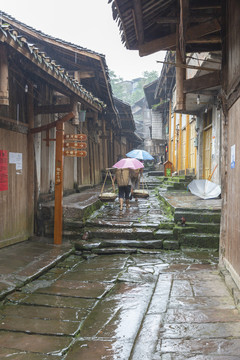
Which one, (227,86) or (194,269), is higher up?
(227,86)

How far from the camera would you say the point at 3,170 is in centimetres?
769

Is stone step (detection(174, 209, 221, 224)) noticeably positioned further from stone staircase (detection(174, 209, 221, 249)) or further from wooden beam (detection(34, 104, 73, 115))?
wooden beam (detection(34, 104, 73, 115))

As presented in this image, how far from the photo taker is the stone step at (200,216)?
29.5 ft

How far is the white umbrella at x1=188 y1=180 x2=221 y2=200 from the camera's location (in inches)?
468

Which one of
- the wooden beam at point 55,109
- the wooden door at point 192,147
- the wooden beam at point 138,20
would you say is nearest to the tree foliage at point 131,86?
Answer: the wooden door at point 192,147

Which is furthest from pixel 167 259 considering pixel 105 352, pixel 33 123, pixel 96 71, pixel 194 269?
pixel 96 71

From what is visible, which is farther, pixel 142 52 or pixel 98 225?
pixel 98 225

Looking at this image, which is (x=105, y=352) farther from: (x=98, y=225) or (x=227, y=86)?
(x=98, y=225)

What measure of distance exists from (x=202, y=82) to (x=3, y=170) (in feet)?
15.7

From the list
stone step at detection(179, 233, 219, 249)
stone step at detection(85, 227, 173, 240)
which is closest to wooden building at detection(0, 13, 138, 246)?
stone step at detection(85, 227, 173, 240)

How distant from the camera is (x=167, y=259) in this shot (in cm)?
783

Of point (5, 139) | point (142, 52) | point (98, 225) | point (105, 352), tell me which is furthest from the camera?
point (98, 225)

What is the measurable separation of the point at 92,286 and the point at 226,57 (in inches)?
192

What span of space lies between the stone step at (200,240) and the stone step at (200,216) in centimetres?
53
